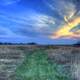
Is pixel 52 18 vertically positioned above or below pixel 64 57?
above

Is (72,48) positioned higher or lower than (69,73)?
higher

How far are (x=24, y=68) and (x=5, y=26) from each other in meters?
0.54

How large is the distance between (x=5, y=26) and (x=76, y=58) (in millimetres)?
914

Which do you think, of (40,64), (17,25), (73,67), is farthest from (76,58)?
(17,25)

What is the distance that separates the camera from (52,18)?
4559 mm

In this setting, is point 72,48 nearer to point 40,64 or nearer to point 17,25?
point 40,64

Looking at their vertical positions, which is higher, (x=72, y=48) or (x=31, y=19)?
(x=31, y=19)

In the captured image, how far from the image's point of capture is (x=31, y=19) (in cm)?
454

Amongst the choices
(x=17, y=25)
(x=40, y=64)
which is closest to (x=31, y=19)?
(x=17, y=25)

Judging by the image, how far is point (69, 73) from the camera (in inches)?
181

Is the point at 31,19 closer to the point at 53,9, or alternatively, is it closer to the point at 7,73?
the point at 53,9

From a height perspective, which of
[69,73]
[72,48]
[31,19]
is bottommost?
[69,73]

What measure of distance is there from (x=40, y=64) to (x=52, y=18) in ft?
1.83

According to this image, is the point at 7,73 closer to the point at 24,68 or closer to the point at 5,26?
the point at 24,68
